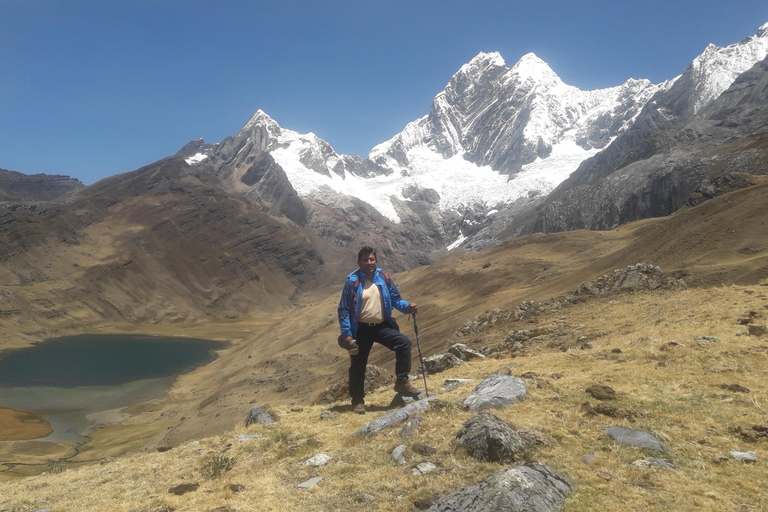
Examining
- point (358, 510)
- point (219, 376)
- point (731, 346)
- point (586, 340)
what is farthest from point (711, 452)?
point (219, 376)

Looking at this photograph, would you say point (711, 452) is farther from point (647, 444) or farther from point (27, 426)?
point (27, 426)

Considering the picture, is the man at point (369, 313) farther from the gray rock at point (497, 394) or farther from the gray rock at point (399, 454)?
the gray rock at point (399, 454)

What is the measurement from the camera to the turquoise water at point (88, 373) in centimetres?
5459

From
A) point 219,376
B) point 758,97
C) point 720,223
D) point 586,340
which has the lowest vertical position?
point 219,376

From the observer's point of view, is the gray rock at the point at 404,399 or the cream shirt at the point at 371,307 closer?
the cream shirt at the point at 371,307

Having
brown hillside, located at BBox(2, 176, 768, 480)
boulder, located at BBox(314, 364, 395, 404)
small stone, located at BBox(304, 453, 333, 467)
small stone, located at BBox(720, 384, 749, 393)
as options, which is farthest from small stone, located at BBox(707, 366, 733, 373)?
brown hillside, located at BBox(2, 176, 768, 480)

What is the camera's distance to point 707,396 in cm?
952

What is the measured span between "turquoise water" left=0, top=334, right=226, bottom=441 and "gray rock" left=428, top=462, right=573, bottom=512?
5046 centimetres

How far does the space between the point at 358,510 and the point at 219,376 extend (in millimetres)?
67938

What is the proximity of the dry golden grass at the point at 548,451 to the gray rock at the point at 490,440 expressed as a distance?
8.0 inches

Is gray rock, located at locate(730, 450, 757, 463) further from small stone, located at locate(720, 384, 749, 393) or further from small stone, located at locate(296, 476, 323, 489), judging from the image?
small stone, located at locate(296, 476, 323, 489)

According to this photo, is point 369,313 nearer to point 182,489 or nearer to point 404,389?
point 404,389

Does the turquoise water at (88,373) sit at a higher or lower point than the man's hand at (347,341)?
lower

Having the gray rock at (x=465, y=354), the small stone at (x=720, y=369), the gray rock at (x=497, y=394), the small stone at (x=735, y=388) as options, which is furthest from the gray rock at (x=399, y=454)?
the gray rock at (x=465, y=354)
